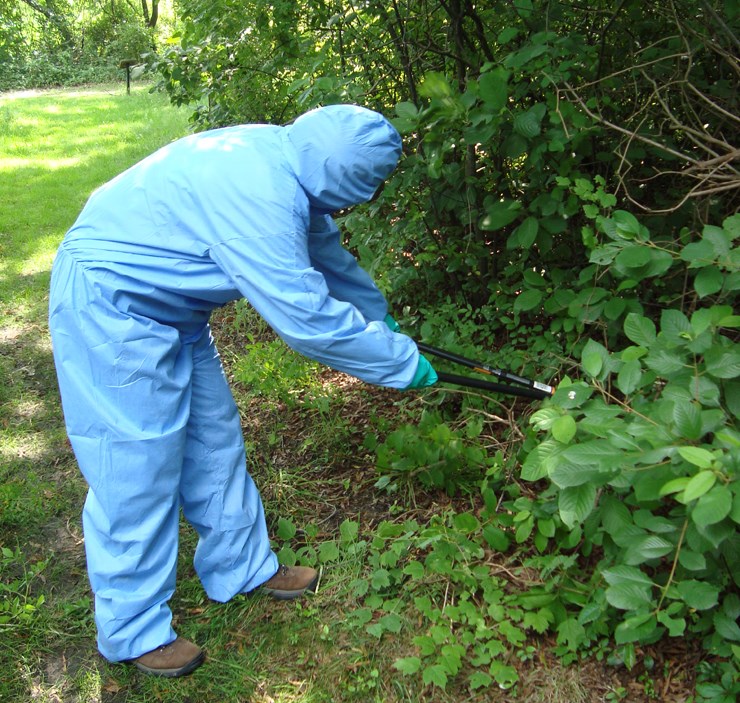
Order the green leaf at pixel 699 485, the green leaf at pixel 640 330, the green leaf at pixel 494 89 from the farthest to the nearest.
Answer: the green leaf at pixel 494 89, the green leaf at pixel 640 330, the green leaf at pixel 699 485

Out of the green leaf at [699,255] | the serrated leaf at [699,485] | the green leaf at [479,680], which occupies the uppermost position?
the green leaf at [699,255]

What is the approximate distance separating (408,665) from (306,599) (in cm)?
59

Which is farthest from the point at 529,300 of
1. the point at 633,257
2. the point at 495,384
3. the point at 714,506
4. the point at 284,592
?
the point at 714,506

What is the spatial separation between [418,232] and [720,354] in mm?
2061

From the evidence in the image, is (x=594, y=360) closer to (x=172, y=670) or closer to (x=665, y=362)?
(x=665, y=362)

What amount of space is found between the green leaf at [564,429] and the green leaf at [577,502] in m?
0.15

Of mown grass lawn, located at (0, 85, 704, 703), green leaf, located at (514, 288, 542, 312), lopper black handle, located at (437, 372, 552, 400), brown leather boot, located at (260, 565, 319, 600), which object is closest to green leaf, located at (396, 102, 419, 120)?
green leaf, located at (514, 288, 542, 312)

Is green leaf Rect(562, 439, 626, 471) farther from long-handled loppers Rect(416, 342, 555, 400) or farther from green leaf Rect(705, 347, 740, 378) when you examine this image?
long-handled loppers Rect(416, 342, 555, 400)

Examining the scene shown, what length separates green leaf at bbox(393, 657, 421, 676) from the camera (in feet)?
7.45

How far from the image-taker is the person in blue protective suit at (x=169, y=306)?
2.17 m

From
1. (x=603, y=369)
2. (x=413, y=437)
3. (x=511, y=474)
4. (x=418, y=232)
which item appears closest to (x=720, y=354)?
(x=603, y=369)

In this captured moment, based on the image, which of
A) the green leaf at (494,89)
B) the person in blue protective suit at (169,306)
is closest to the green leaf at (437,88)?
the green leaf at (494,89)

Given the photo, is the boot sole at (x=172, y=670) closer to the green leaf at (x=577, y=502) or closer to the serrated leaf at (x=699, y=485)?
the green leaf at (x=577, y=502)

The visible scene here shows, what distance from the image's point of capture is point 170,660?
97.3 inches
